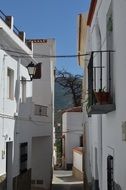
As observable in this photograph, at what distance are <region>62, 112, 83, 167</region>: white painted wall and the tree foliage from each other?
38.4 ft

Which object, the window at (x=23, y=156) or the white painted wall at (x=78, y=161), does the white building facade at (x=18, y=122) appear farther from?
the white painted wall at (x=78, y=161)

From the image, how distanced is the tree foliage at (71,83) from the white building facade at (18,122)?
87.0ft

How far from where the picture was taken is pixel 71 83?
56.1 meters

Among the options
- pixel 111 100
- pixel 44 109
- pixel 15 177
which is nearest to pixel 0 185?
pixel 15 177

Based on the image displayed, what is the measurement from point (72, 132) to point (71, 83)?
13948mm

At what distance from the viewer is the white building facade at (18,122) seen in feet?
55.0

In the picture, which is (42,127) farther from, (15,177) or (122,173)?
(122,173)

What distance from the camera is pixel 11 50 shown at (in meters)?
18.8

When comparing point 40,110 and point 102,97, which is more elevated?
point 40,110

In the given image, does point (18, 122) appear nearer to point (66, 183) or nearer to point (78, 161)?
point (66, 183)

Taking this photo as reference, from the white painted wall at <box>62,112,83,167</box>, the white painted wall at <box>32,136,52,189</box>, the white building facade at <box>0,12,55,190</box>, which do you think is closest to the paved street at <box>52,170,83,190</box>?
the white painted wall at <box>32,136,52,189</box>

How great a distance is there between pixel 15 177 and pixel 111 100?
10.4 meters

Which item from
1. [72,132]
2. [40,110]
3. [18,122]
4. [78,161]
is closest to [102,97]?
[18,122]

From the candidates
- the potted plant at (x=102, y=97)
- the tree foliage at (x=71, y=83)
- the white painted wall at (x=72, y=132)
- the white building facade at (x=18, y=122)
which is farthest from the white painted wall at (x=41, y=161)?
the tree foliage at (x=71, y=83)
